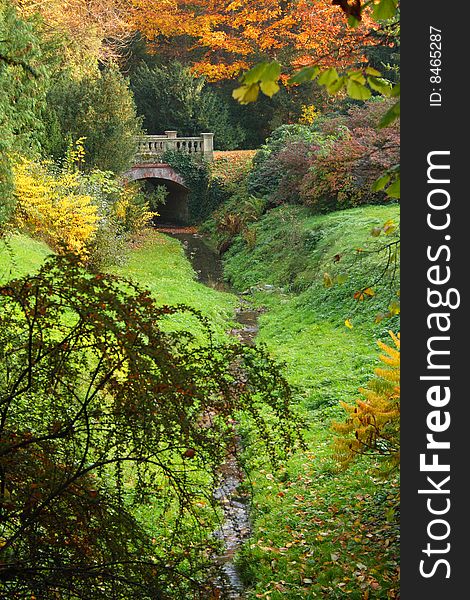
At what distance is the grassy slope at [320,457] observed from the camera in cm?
648

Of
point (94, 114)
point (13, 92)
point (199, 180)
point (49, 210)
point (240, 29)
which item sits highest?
point (240, 29)

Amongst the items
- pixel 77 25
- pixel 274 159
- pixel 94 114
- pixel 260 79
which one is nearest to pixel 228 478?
pixel 260 79

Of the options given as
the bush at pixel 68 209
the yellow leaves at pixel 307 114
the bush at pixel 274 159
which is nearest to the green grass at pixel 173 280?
the bush at pixel 68 209

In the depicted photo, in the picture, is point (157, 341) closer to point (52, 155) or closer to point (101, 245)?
point (101, 245)

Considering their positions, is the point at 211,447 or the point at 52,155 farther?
the point at 52,155

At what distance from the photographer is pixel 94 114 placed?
22.6 meters

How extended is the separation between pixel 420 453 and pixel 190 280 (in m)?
16.4

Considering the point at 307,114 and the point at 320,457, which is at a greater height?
the point at 307,114

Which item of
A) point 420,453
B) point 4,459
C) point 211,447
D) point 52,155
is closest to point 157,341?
point 211,447

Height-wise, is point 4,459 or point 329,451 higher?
Result: point 329,451

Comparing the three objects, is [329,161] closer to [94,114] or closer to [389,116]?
[94,114]

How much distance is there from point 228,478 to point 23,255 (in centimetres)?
748

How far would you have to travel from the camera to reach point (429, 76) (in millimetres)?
3744

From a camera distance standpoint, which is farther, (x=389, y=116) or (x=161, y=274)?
(x=161, y=274)
